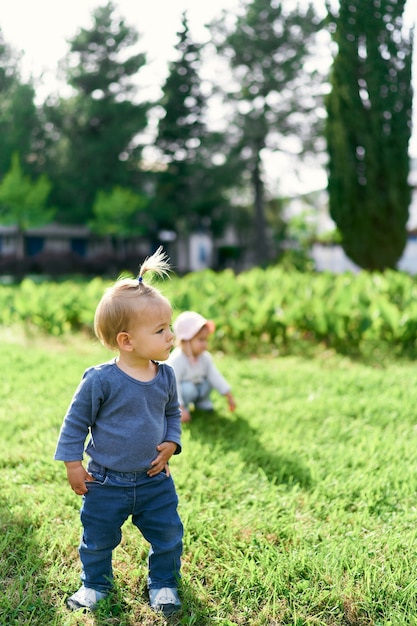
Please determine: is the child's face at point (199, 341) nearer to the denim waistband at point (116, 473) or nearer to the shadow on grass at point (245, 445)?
the shadow on grass at point (245, 445)

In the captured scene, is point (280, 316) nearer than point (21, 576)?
No

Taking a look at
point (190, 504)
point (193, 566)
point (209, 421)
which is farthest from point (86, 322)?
point (193, 566)

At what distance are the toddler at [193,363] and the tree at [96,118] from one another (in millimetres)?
25240

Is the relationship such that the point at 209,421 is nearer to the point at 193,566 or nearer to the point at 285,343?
the point at 193,566

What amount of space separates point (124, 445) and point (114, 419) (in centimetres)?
10

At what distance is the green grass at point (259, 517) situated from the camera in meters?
2.12

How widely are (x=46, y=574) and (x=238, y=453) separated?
146 cm

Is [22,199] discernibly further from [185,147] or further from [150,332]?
[150,332]

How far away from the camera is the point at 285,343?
270 inches

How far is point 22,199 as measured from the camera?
24703 mm

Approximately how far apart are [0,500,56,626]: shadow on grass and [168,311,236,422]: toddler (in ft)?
5.01

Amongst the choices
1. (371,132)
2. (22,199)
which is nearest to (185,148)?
(22,199)

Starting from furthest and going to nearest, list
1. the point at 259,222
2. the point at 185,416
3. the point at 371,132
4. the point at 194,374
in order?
the point at 259,222
the point at 371,132
the point at 194,374
the point at 185,416

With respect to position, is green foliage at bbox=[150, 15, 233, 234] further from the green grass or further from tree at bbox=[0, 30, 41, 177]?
the green grass
